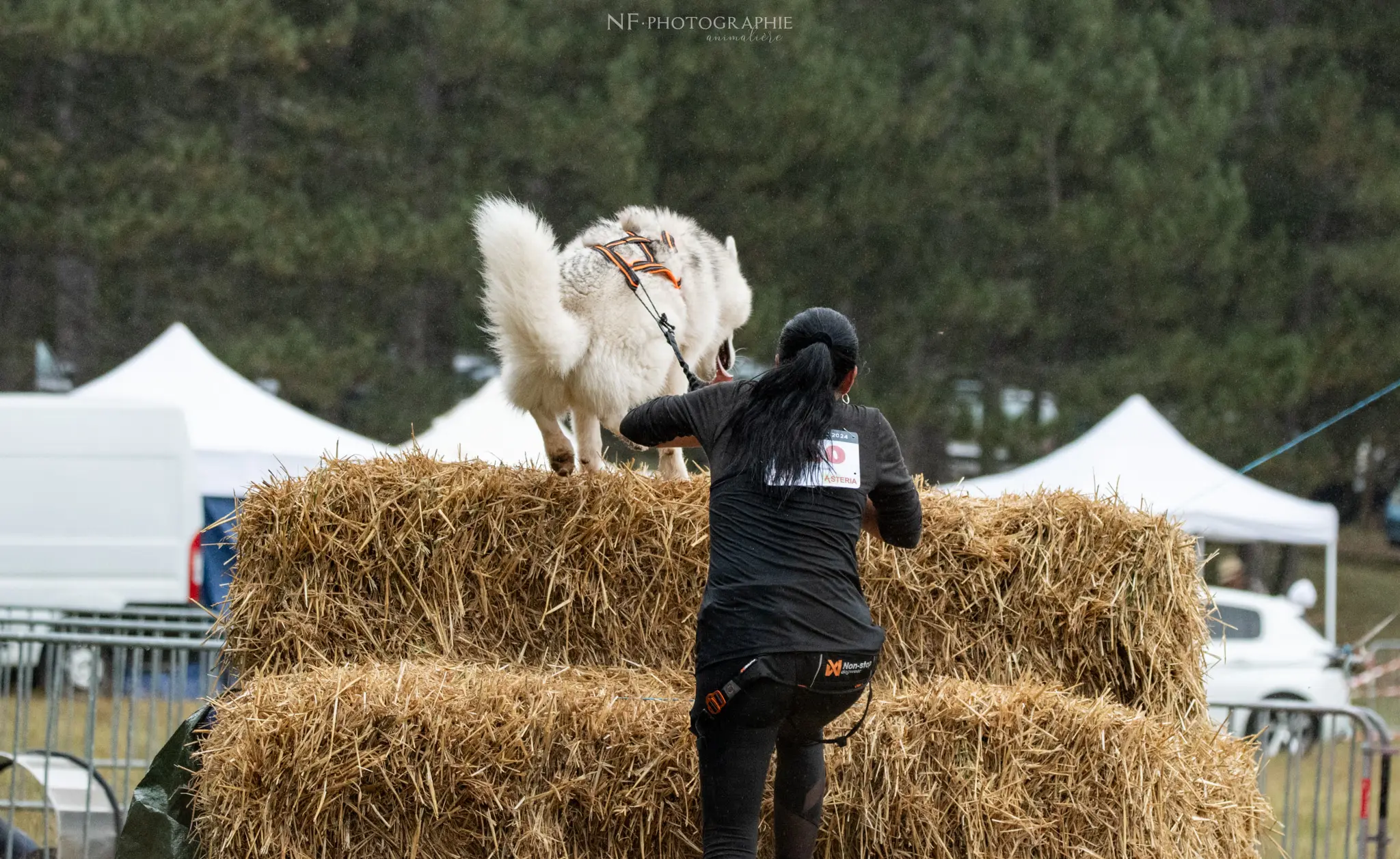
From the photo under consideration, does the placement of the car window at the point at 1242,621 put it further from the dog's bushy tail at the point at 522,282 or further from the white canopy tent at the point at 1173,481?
the dog's bushy tail at the point at 522,282

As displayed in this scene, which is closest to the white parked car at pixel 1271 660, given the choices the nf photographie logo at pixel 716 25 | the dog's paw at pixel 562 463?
the dog's paw at pixel 562 463

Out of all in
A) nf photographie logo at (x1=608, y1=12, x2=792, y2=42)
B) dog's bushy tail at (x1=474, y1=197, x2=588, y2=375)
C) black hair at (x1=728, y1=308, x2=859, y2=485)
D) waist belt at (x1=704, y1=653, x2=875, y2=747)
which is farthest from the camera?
nf photographie logo at (x1=608, y1=12, x2=792, y2=42)

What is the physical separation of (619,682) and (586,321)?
1189mm

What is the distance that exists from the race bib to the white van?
7604 millimetres

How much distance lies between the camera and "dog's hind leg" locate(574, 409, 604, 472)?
4.59 meters

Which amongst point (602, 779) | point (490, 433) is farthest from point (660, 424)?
point (490, 433)

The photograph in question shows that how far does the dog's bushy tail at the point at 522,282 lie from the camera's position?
402cm

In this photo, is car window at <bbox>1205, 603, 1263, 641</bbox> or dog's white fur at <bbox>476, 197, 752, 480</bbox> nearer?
dog's white fur at <bbox>476, 197, 752, 480</bbox>

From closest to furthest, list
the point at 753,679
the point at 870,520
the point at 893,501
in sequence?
the point at 753,679 → the point at 893,501 → the point at 870,520

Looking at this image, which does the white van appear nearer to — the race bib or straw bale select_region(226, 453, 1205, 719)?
straw bale select_region(226, 453, 1205, 719)

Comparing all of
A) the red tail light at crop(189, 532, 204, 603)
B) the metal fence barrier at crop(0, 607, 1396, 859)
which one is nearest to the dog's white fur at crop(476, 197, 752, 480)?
the metal fence barrier at crop(0, 607, 1396, 859)

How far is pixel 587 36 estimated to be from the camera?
58.8ft

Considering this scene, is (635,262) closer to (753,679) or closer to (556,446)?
(556,446)

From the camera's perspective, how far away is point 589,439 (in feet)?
15.4
